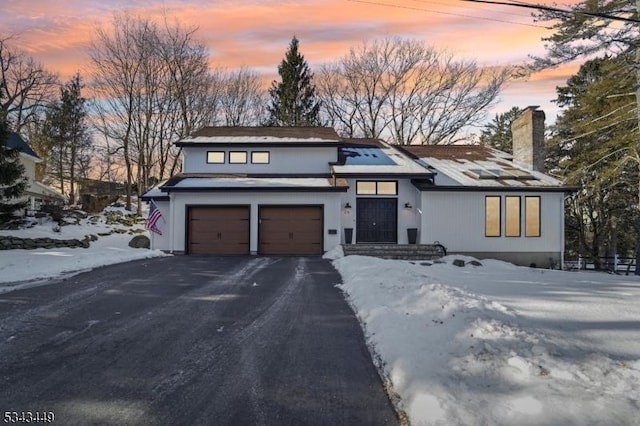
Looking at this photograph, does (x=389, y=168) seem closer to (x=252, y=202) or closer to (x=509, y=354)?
(x=252, y=202)

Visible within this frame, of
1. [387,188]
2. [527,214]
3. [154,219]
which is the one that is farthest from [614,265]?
[154,219]

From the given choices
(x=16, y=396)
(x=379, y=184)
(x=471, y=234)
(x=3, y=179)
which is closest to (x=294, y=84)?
(x=379, y=184)

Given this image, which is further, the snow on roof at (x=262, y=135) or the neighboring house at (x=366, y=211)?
the snow on roof at (x=262, y=135)

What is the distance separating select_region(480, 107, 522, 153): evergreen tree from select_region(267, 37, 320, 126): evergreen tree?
17.7m

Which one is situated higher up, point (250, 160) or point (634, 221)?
point (250, 160)

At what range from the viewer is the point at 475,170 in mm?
18922

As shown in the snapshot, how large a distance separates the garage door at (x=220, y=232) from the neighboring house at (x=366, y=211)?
4cm

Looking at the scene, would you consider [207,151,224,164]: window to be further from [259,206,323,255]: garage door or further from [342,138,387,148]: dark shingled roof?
[342,138,387,148]: dark shingled roof

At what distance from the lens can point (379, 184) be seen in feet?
58.6

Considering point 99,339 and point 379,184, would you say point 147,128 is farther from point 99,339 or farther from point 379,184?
point 99,339

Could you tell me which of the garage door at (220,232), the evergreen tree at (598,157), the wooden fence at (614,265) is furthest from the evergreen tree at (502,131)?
the garage door at (220,232)

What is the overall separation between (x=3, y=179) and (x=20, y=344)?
36.1ft

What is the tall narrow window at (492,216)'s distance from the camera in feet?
56.7

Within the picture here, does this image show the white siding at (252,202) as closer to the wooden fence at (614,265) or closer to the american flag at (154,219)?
the american flag at (154,219)
